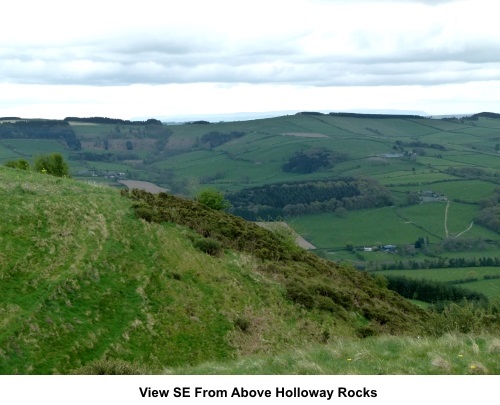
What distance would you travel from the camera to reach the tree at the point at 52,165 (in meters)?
73.8

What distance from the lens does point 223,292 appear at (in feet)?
113

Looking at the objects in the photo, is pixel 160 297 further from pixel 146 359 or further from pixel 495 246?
pixel 495 246

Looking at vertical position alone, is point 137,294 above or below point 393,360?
below

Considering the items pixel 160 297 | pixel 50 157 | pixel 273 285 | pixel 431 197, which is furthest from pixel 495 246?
pixel 160 297

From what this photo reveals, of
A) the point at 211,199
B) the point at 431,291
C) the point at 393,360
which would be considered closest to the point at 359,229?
the point at 431,291

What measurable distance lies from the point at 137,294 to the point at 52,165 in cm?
4858

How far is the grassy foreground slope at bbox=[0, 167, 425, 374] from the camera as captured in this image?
81.3 feet

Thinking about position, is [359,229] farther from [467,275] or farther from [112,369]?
[112,369]

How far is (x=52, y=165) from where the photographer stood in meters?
73.8

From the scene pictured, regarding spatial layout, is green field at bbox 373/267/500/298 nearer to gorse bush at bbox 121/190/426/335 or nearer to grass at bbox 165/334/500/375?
gorse bush at bbox 121/190/426/335

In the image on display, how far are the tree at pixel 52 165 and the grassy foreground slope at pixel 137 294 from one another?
27.2 metres

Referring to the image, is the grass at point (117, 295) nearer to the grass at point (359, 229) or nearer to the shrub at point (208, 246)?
the shrub at point (208, 246)

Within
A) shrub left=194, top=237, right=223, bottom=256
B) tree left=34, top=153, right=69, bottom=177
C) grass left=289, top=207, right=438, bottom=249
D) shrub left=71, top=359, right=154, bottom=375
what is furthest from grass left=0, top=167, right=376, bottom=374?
grass left=289, top=207, right=438, bottom=249

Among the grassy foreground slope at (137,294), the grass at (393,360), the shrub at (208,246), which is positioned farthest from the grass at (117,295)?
the grass at (393,360)
